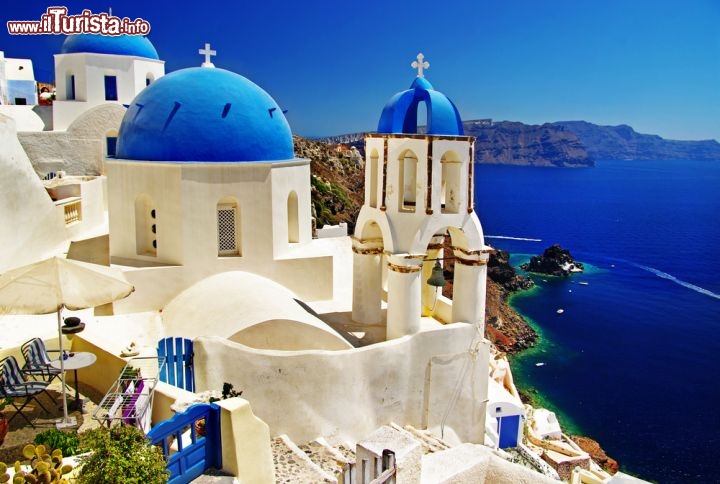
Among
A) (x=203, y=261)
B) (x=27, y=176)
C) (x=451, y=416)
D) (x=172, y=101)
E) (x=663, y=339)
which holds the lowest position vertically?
(x=663, y=339)

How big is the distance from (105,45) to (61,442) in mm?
18580

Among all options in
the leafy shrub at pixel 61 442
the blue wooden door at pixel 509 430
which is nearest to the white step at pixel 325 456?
the leafy shrub at pixel 61 442

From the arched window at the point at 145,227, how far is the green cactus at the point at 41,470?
727 centimetres

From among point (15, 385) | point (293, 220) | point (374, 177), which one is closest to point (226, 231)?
point (293, 220)

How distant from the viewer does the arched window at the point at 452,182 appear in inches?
467

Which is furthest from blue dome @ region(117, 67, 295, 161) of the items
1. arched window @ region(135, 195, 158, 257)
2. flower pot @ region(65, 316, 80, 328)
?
flower pot @ region(65, 316, 80, 328)

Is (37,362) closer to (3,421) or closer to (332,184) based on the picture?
(3,421)

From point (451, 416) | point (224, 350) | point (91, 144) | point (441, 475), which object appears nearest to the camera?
point (441, 475)

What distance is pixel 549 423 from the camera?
81.9ft

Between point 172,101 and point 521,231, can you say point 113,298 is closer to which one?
point 172,101

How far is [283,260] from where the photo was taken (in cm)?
1309

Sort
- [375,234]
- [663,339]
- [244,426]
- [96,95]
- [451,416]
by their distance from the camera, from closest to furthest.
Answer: [244,426]
[451,416]
[375,234]
[96,95]
[663,339]

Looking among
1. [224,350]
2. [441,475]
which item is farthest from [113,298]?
[441,475]

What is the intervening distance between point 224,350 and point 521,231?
9867 centimetres
